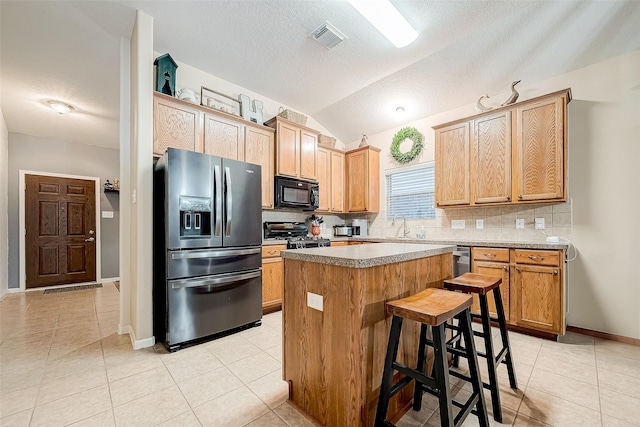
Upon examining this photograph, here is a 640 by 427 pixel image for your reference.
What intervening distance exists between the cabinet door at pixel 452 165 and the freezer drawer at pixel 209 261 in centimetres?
255

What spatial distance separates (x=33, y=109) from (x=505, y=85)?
263 inches

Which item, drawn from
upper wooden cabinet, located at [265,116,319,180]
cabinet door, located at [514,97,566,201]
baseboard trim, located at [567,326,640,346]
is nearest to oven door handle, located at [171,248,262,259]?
upper wooden cabinet, located at [265,116,319,180]

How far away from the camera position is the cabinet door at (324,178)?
4.52m

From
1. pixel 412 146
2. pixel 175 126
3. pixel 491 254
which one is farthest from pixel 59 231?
pixel 491 254

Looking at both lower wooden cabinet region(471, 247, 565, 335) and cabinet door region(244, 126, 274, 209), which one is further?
cabinet door region(244, 126, 274, 209)

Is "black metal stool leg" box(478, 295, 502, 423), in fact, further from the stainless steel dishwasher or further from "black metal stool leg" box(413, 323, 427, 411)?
the stainless steel dishwasher

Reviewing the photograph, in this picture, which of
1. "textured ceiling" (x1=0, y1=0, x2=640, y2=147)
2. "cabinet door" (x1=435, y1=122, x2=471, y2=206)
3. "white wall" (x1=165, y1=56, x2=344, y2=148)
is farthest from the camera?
"cabinet door" (x1=435, y1=122, x2=471, y2=206)

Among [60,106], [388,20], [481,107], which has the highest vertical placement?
[388,20]

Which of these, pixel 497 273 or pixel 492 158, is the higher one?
pixel 492 158

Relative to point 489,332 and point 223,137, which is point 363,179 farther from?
point 489,332

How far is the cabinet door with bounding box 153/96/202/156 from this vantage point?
2.79 metres

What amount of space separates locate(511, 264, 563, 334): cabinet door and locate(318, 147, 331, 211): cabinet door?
2738 mm

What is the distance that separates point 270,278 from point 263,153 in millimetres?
1681

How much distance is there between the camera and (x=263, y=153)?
373cm
